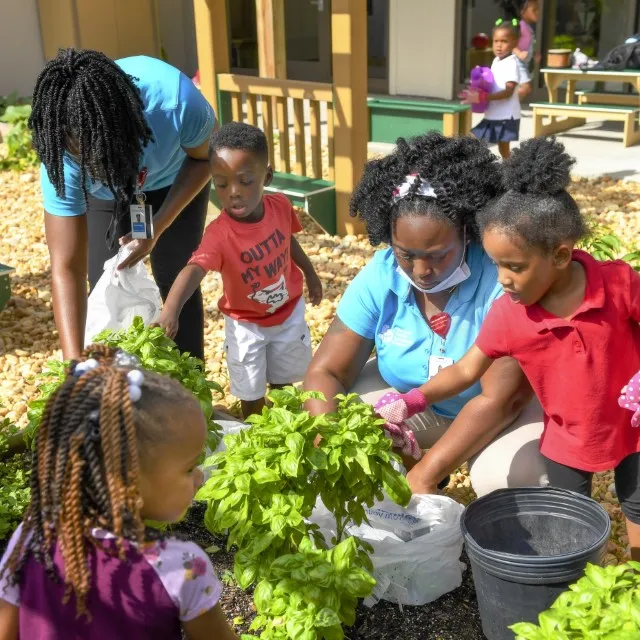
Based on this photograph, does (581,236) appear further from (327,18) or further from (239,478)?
(327,18)

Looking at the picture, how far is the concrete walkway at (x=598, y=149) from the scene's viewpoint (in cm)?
846

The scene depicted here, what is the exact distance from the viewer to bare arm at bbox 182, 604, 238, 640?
1.65 m

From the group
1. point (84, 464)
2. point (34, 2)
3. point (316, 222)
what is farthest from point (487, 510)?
point (34, 2)

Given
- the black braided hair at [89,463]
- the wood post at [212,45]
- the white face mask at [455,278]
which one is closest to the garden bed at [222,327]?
the white face mask at [455,278]

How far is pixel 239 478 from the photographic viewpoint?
7.19 ft

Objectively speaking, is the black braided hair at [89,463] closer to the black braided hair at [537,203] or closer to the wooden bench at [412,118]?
the black braided hair at [537,203]

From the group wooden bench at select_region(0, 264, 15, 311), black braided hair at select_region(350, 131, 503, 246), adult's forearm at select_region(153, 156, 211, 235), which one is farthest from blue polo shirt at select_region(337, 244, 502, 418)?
wooden bench at select_region(0, 264, 15, 311)

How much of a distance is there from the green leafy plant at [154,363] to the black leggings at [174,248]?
0.83 meters

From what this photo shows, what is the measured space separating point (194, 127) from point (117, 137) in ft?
1.69

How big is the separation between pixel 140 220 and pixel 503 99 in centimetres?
548

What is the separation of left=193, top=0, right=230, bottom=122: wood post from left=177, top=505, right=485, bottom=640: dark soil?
19.0 ft

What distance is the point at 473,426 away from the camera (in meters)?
2.81

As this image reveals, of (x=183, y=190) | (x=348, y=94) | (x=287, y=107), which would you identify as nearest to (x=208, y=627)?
(x=183, y=190)

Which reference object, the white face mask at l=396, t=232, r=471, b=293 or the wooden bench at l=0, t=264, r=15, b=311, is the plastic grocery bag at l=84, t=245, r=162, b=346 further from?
the wooden bench at l=0, t=264, r=15, b=311
